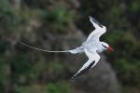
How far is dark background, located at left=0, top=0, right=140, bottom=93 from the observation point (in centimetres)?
1415

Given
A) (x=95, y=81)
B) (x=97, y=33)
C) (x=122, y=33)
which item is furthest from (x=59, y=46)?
(x=97, y=33)

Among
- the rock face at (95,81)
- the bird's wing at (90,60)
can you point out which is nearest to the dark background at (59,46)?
the rock face at (95,81)

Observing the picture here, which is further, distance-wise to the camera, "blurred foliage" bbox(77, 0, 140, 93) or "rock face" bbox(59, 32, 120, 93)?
"blurred foliage" bbox(77, 0, 140, 93)

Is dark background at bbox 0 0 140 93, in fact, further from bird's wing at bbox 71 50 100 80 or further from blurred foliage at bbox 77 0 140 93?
bird's wing at bbox 71 50 100 80

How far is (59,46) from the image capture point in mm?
15023

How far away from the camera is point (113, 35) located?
17656 millimetres

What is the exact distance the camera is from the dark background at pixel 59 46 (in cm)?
1415

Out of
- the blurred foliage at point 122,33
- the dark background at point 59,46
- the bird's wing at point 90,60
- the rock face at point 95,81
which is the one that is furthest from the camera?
the blurred foliage at point 122,33

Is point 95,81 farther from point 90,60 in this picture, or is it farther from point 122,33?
point 90,60

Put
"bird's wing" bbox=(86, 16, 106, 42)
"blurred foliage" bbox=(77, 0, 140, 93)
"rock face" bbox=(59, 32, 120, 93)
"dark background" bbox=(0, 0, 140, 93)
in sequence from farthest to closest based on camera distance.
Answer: "blurred foliage" bbox=(77, 0, 140, 93), "rock face" bbox=(59, 32, 120, 93), "dark background" bbox=(0, 0, 140, 93), "bird's wing" bbox=(86, 16, 106, 42)

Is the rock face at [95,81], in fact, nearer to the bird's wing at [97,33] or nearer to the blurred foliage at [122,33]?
the blurred foliage at [122,33]

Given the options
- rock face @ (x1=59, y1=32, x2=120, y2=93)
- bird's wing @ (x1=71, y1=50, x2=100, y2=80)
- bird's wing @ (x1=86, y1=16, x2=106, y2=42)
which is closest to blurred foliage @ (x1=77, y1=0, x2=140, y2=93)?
rock face @ (x1=59, y1=32, x2=120, y2=93)

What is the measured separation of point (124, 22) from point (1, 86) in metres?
5.56

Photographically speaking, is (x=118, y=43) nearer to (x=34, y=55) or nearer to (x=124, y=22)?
(x=124, y=22)
